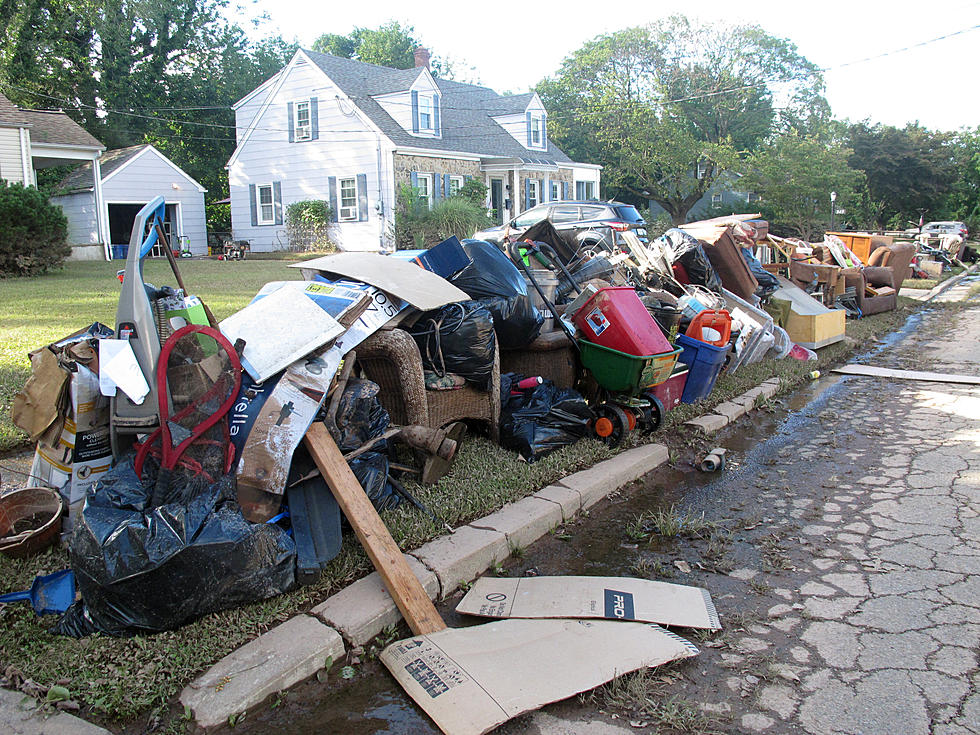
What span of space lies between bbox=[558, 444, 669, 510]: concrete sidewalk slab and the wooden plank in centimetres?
147

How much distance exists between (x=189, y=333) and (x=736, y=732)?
8.88 feet

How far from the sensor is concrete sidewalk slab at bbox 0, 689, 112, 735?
2242 millimetres

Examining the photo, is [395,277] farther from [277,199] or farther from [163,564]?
[277,199]

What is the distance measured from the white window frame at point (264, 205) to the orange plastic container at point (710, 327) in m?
22.7

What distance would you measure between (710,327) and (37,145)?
802 inches

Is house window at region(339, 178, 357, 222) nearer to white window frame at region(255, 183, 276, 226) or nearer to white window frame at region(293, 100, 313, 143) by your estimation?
white window frame at region(293, 100, 313, 143)

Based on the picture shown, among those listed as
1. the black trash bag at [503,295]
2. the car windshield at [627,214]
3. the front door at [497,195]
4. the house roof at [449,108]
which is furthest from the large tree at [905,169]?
the black trash bag at [503,295]

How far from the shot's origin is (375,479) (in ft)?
12.2

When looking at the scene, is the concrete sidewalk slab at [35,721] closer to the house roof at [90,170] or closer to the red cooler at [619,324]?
the red cooler at [619,324]

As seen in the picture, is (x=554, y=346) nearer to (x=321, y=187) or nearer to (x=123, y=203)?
(x=321, y=187)

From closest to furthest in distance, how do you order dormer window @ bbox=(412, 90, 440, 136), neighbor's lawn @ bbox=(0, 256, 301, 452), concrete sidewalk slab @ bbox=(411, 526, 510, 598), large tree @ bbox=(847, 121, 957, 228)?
concrete sidewalk slab @ bbox=(411, 526, 510, 598)
neighbor's lawn @ bbox=(0, 256, 301, 452)
dormer window @ bbox=(412, 90, 440, 136)
large tree @ bbox=(847, 121, 957, 228)

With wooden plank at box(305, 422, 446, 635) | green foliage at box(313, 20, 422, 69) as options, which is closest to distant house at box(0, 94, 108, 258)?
wooden plank at box(305, 422, 446, 635)

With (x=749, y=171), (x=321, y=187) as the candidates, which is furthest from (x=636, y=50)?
(x=321, y=187)

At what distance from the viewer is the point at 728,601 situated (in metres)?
3.18
